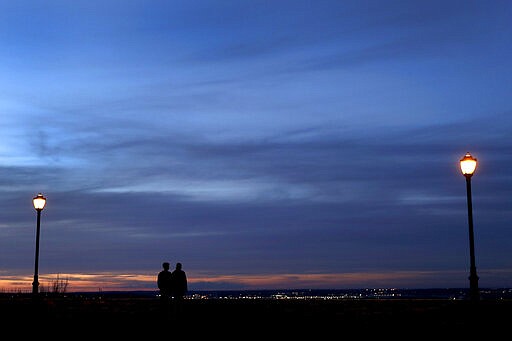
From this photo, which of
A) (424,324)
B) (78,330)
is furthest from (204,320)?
(424,324)

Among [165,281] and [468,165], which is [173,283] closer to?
[165,281]

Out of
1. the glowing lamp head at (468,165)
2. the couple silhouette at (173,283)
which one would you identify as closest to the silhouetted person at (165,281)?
the couple silhouette at (173,283)

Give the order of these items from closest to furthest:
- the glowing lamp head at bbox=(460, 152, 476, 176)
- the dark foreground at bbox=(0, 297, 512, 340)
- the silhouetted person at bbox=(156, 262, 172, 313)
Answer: the dark foreground at bbox=(0, 297, 512, 340)
the glowing lamp head at bbox=(460, 152, 476, 176)
the silhouetted person at bbox=(156, 262, 172, 313)

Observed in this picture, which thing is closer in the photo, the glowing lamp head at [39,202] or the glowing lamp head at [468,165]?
the glowing lamp head at [468,165]

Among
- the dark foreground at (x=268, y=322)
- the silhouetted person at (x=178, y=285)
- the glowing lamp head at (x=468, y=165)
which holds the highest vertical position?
the glowing lamp head at (x=468, y=165)

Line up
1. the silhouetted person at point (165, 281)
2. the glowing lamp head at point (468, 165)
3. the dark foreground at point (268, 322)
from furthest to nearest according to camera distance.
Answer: the silhouetted person at point (165, 281)
the glowing lamp head at point (468, 165)
the dark foreground at point (268, 322)

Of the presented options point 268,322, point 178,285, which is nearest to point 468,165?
point 268,322

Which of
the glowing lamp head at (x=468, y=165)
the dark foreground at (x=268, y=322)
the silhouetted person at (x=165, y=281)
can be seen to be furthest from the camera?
the silhouetted person at (x=165, y=281)

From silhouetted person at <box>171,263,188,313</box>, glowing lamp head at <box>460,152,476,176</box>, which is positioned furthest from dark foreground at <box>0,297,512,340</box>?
glowing lamp head at <box>460,152,476,176</box>

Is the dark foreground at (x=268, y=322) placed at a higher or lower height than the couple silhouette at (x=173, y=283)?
lower

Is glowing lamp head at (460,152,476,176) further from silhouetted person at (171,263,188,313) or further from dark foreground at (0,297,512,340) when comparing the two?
silhouetted person at (171,263,188,313)

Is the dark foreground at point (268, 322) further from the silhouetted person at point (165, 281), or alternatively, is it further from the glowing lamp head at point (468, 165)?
the glowing lamp head at point (468, 165)

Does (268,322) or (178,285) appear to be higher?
(178,285)

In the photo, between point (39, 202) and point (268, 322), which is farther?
point (39, 202)
